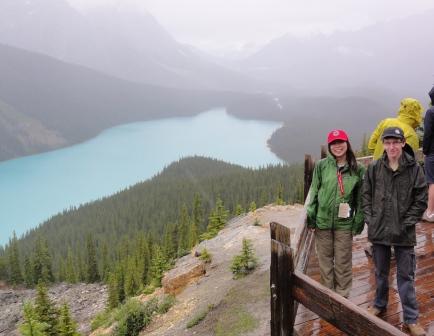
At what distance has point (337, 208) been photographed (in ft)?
20.9

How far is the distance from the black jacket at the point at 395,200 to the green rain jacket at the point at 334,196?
1.24ft

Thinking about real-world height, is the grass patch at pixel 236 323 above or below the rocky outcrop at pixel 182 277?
above

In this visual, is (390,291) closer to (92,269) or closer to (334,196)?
(334,196)

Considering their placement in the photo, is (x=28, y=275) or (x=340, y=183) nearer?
(x=340, y=183)

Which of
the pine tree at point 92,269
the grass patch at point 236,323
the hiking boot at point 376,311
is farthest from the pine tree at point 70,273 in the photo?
the hiking boot at point 376,311

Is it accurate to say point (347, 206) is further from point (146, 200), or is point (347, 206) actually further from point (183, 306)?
point (146, 200)

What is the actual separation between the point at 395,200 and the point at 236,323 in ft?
22.7

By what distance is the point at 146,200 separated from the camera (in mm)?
121688

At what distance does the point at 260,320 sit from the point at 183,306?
4.27m

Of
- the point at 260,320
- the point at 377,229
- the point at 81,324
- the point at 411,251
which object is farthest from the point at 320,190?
the point at 81,324

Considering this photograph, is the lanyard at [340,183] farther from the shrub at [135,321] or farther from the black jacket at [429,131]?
the shrub at [135,321]

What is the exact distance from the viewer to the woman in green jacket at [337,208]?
6.34 m

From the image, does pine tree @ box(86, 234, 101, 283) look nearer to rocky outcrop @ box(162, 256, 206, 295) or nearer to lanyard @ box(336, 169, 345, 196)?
rocky outcrop @ box(162, 256, 206, 295)

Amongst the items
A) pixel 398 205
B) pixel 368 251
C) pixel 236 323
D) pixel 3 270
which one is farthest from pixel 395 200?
pixel 3 270
